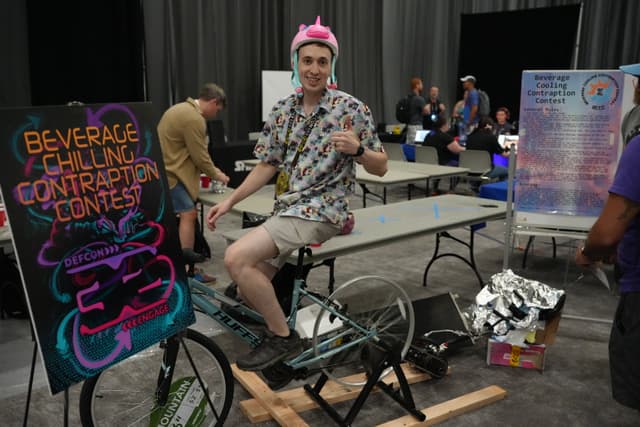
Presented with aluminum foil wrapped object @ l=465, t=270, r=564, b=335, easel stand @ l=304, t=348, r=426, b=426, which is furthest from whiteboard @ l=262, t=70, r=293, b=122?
easel stand @ l=304, t=348, r=426, b=426

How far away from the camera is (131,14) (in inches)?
269

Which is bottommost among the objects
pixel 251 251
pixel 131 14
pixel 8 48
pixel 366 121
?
pixel 251 251

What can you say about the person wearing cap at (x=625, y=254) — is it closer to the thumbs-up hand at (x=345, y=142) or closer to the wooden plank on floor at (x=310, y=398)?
the thumbs-up hand at (x=345, y=142)

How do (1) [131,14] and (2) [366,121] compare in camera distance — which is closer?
(2) [366,121]

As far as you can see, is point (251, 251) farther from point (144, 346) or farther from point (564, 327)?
point (564, 327)

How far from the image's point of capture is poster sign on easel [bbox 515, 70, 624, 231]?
3.20m

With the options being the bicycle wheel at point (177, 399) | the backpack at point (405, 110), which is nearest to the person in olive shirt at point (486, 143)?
the backpack at point (405, 110)

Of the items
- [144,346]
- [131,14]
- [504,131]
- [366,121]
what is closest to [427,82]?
[504,131]

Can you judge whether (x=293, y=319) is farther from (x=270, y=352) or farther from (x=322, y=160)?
(x=322, y=160)

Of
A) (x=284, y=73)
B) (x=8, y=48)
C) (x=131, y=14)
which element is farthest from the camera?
(x=284, y=73)

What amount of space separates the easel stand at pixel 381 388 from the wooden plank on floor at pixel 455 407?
46 millimetres

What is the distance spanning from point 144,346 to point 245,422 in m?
0.91

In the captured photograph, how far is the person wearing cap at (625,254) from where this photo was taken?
1.72 meters

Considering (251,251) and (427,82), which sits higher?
(427,82)
